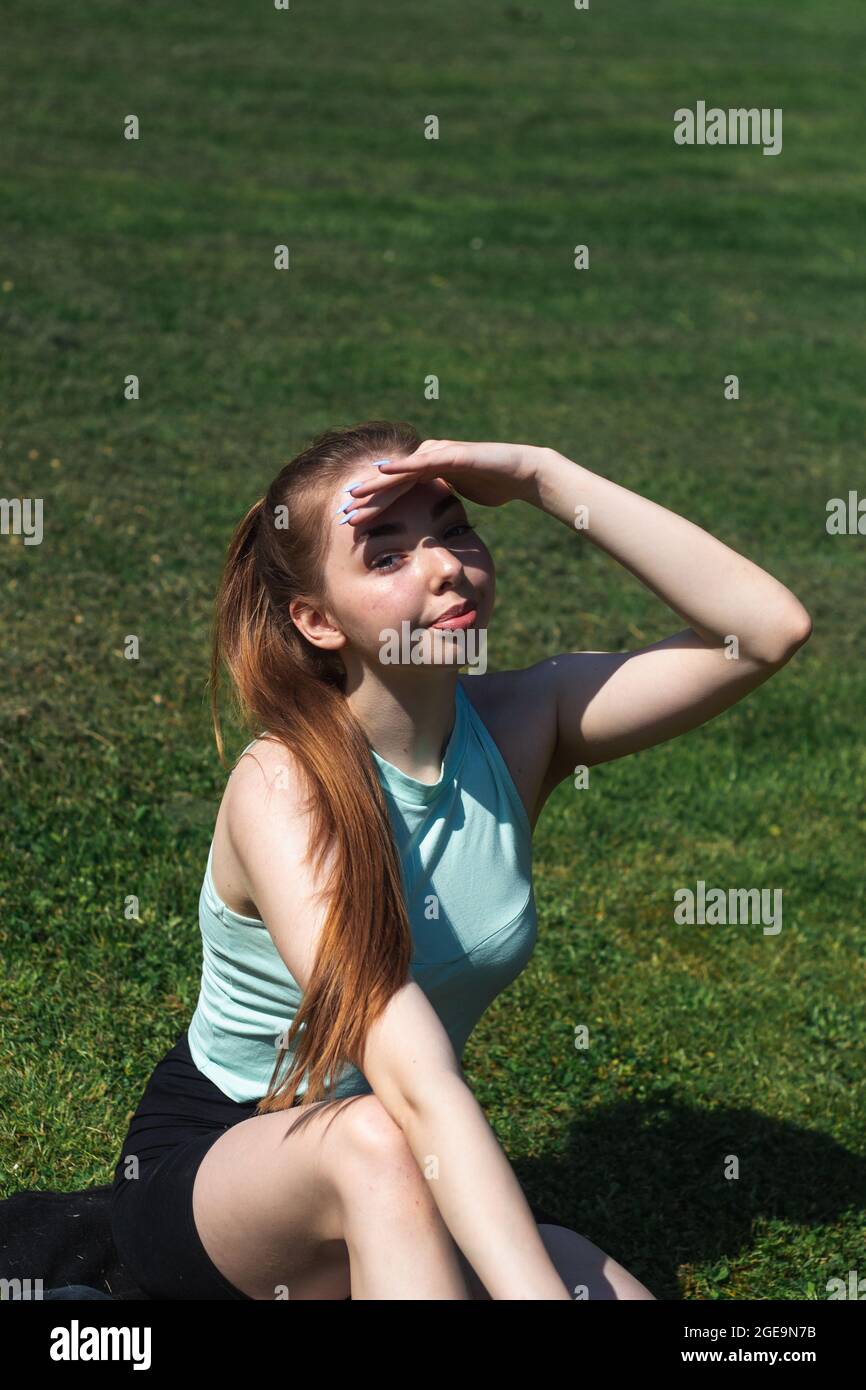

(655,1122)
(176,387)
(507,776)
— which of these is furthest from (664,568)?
(176,387)

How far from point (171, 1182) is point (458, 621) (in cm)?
115

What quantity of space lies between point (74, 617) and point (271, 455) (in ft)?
8.12

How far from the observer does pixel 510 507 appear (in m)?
8.46

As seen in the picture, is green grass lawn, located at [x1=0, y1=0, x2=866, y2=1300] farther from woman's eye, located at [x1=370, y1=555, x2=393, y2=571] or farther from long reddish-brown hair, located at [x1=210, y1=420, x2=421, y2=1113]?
woman's eye, located at [x1=370, y1=555, x2=393, y2=571]

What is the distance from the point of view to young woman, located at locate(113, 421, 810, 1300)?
8.64 ft

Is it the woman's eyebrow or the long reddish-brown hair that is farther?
the woman's eyebrow

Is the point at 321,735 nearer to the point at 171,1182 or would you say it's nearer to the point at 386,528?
the point at 386,528

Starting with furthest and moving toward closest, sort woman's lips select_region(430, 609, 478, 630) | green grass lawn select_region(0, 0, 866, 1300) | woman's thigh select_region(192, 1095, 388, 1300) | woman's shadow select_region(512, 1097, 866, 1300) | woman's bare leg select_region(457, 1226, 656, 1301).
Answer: green grass lawn select_region(0, 0, 866, 1300) → woman's shadow select_region(512, 1097, 866, 1300) → woman's bare leg select_region(457, 1226, 656, 1301) → woman's lips select_region(430, 609, 478, 630) → woman's thigh select_region(192, 1095, 388, 1300)

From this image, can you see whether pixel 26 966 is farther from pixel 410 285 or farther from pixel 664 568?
pixel 410 285

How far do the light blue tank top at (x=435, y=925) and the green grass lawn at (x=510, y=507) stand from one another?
0.94 m

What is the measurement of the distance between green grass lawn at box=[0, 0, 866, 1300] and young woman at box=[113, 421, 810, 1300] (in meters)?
0.97

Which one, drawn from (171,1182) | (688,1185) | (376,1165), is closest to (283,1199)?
(376,1165)

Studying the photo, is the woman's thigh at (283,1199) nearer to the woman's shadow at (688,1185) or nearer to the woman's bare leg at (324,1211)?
the woman's bare leg at (324,1211)

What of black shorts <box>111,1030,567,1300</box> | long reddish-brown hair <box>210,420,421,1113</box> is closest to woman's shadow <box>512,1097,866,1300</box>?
black shorts <box>111,1030,567,1300</box>
